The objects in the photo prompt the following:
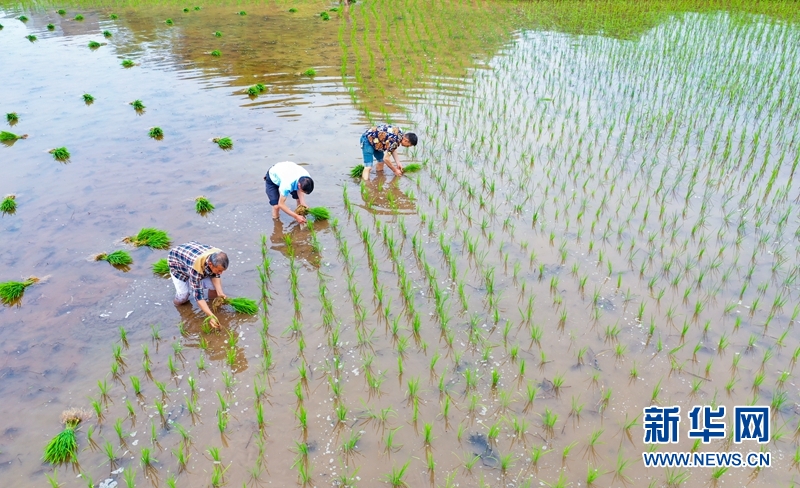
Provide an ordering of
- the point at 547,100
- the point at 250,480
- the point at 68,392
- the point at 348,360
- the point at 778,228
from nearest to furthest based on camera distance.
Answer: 1. the point at 250,480
2. the point at 68,392
3. the point at 348,360
4. the point at 778,228
5. the point at 547,100

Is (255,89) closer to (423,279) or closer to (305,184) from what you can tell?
(305,184)

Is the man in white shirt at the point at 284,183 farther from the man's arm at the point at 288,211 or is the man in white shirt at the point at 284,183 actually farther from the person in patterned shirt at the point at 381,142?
the person in patterned shirt at the point at 381,142

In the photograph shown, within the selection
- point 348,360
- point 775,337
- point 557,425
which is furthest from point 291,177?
point 775,337

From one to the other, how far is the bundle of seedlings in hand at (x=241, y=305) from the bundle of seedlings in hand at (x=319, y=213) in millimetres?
1708

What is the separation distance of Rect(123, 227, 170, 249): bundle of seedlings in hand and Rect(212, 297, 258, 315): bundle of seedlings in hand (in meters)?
1.47

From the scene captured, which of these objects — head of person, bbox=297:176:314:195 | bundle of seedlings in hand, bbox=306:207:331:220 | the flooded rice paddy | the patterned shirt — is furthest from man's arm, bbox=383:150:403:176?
head of person, bbox=297:176:314:195

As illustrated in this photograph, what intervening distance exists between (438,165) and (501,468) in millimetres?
5011

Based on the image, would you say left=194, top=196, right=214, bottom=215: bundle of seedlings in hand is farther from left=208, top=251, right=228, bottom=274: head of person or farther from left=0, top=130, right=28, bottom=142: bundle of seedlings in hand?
left=0, top=130, right=28, bottom=142: bundle of seedlings in hand

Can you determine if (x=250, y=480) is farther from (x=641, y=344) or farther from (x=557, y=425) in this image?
(x=641, y=344)

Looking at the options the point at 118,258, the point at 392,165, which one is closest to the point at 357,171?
the point at 392,165

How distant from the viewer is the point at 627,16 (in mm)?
15773

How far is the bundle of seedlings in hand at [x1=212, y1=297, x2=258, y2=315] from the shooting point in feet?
16.7

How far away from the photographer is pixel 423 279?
5.53m

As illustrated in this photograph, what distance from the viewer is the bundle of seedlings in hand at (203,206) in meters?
6.77
